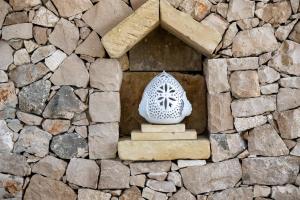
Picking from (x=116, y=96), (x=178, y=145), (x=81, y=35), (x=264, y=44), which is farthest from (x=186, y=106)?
(x=81, y=35)

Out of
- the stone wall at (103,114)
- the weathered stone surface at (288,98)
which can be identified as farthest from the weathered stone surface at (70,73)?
the weathered stone surface at (288,98)

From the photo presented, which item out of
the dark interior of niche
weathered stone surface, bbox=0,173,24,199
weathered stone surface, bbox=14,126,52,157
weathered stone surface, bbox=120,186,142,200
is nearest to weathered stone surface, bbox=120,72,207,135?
the dark interior of niche

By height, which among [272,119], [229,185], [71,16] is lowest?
[229,185]

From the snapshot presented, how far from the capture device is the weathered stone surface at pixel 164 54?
345 centimetres

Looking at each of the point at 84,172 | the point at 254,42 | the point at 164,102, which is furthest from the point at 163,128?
the point at 254,42

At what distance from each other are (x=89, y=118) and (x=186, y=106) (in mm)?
669

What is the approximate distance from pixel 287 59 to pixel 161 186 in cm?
121

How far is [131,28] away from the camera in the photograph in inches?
121

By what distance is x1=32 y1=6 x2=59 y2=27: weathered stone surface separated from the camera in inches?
124

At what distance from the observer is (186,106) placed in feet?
10.3

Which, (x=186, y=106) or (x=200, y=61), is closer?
(x=186, y=106)

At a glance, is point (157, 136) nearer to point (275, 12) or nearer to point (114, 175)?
point (114, 175)

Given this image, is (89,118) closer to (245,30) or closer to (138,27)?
(138,27)

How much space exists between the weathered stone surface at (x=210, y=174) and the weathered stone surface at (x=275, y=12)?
0.99 m
